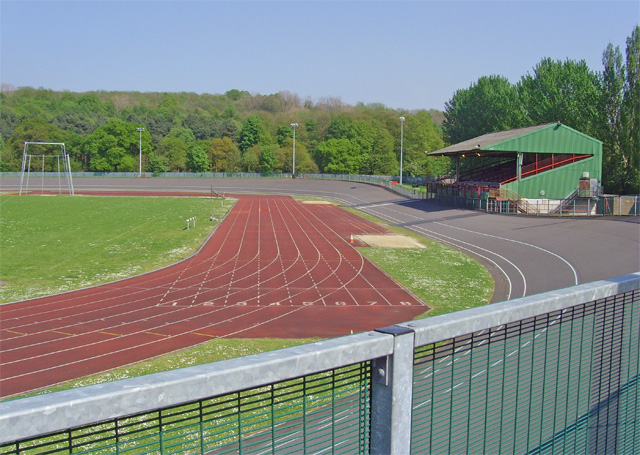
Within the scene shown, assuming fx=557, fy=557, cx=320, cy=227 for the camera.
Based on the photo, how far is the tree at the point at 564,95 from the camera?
58500 millimetres

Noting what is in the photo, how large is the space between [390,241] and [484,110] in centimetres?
4527

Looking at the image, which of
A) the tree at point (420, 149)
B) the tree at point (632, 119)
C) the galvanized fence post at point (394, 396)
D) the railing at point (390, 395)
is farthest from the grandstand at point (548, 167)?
the galvanized fence post at point (394, 396)

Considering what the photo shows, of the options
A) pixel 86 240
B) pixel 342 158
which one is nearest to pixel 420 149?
pixel 342 158

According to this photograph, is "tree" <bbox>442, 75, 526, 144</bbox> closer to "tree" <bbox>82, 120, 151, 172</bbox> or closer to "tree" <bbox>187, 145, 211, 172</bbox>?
"tree" <bbox>187, 145, 211, 172</bbox>

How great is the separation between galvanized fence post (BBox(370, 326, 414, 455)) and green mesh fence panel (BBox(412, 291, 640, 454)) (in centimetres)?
120

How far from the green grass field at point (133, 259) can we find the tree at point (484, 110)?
1576 inches

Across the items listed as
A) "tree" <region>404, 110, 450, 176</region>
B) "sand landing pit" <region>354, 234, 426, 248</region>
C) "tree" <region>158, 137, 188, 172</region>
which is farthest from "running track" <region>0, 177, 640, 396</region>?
"tree" <region>158, 137, 188, 172</region>

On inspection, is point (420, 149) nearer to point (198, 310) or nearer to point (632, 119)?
point (632, 119)

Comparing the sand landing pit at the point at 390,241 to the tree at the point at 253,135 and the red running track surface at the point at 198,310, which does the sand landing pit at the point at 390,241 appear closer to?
the red running track surface at the point at 198,310

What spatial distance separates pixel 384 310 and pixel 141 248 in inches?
734

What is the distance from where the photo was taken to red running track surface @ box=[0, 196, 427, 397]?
15.4m

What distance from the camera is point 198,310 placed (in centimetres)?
2016

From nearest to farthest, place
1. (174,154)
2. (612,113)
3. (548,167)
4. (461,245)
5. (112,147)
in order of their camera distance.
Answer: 1. (461,245)
2. (548,167)
3. (612,113)
4. (112,147)
5. (174,154)

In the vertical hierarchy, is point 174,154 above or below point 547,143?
above
